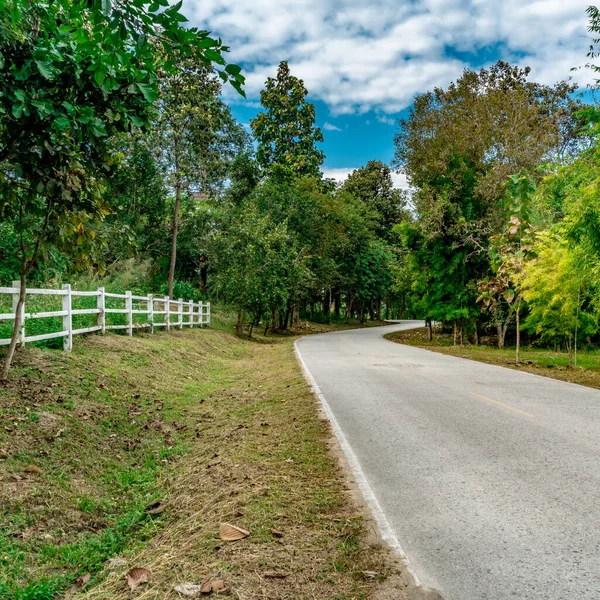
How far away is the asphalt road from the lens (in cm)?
332

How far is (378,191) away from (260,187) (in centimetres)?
2199

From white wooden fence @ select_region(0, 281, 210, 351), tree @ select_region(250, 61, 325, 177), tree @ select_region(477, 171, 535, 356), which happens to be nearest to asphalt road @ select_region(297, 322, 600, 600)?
white wooden fence @ select_region(0, 281, 210, 351)

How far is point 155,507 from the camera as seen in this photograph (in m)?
5.18

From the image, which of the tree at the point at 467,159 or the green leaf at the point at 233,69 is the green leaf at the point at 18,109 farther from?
the tree at the point at 467,159

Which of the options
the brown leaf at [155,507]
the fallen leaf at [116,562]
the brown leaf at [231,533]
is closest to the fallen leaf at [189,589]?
the brown leaf at [231,533]

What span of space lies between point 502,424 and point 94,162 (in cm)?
655

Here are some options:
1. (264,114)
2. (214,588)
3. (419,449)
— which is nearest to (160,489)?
(214,588)

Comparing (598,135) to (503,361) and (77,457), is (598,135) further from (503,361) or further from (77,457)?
(77,457)

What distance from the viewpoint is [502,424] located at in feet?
24.2

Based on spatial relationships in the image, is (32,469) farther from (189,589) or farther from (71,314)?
(71,314)

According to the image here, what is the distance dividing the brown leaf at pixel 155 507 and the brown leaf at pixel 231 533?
4.01ft

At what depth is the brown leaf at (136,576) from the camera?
352cm

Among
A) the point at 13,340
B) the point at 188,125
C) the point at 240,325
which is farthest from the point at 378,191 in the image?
the point at 13,340

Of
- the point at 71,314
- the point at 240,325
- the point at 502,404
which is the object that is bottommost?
the point at 502,404
